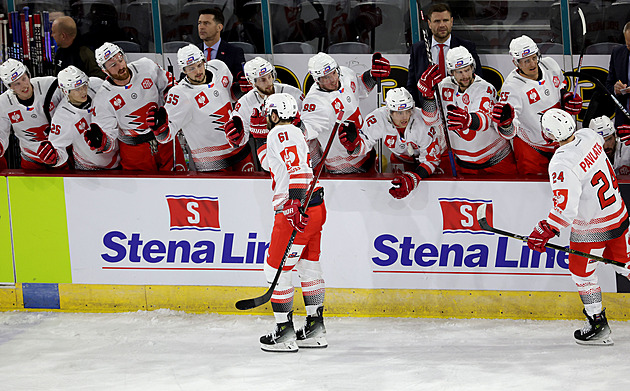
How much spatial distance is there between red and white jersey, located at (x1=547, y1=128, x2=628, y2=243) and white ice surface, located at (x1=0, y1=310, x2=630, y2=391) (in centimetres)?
71

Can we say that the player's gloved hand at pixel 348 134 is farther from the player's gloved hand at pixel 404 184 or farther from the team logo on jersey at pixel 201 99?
the team logo on jersey at pixel 201 99

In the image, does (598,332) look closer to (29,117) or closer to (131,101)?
(131,101)

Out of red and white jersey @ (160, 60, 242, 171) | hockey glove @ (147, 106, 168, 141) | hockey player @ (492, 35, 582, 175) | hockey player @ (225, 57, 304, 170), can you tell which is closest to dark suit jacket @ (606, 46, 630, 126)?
hockey player @ (492, 35, 582, 175)

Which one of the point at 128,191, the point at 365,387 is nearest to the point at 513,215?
the point at 365,387

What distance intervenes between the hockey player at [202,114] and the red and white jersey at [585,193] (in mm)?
2242

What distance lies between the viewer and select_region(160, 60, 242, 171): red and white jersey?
558cm

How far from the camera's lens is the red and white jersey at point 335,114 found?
529 cm

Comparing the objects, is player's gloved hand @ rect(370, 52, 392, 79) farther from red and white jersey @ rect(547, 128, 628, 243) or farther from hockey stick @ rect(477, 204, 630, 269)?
red and white jersey @ rect(547, 128, 628, 243)

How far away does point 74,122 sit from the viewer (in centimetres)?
562

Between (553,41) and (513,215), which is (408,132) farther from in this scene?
(553,41)

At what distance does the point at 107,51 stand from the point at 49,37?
1.03 m

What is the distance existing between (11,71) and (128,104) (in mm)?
826

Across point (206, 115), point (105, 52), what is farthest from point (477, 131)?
point (105, 52)

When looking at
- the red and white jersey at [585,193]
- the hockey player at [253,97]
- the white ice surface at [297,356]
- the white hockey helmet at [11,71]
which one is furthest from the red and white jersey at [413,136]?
the white hockey helmet at [11,71]
